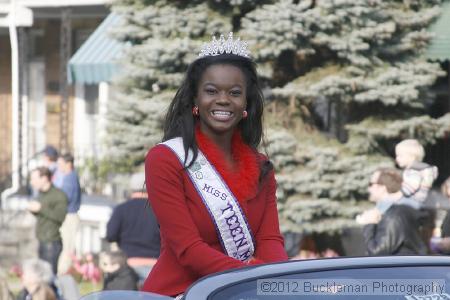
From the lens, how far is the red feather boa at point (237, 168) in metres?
4.11

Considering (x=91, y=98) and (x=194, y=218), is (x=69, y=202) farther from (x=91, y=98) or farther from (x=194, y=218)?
(x=194, y=218)

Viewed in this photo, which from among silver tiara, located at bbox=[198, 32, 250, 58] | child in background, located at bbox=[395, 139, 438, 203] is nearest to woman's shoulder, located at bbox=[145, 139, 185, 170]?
silver tiara, located at bbox=[198, 32, 250, 58]

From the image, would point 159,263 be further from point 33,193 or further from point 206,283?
point 33,193

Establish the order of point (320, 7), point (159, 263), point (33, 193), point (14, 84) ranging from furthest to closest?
point (14, 84) < point (33, 193) < point (320, 7) < point (159, 263)

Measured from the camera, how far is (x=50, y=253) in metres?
13.8

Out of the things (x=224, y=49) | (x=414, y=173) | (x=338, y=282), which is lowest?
(x=414, y=173)

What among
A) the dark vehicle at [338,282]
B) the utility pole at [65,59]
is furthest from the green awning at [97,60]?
the dark vehicle at [338,282]

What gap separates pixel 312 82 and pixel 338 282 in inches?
417

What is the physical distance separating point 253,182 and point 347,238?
1009 cm

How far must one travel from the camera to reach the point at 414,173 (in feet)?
33.0

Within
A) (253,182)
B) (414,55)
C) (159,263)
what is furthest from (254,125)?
(414,55)

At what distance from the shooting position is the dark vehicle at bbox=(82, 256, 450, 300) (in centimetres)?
331

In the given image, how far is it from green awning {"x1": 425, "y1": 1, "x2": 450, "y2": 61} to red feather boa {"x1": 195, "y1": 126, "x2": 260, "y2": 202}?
10.4m

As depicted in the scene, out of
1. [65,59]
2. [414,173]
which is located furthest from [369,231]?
[65,59]
